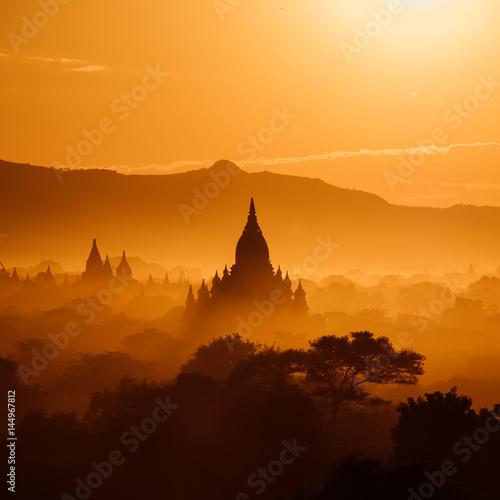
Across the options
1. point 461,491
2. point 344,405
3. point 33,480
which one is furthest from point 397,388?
point 461,491

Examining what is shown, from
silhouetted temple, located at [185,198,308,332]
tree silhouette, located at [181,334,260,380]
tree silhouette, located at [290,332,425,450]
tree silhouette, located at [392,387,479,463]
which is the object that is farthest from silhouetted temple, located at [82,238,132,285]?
tree silhouette, located at [392,387,479,463]

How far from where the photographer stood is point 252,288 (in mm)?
108750

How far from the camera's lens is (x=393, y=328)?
12512 centimetres

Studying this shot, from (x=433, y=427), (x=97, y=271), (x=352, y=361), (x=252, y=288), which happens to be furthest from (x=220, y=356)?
(x=97, y=271)

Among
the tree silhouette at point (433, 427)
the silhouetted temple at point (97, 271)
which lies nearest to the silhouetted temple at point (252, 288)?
the silhouetted temple at point (97, 271)

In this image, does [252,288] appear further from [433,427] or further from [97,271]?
[433,427]

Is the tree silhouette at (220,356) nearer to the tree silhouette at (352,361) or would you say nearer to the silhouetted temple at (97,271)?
the tree silhouette at (352,361)

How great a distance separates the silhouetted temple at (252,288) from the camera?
10812 centimetres

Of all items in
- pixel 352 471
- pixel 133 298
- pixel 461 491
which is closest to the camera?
pixel 461 491

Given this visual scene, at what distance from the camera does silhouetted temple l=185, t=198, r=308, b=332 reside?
10812cm

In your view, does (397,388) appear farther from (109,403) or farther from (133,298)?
(133,298)

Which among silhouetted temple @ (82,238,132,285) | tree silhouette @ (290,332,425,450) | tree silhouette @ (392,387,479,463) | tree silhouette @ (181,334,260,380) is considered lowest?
tree silhouette @ (392,387,479,463)

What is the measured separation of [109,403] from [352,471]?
2802 cm

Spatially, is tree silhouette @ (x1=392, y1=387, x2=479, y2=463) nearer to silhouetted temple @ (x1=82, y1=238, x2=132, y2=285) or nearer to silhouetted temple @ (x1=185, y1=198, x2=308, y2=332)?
silhouetted temple @ (x1=185, y1=198, x2=308, y2=332)
